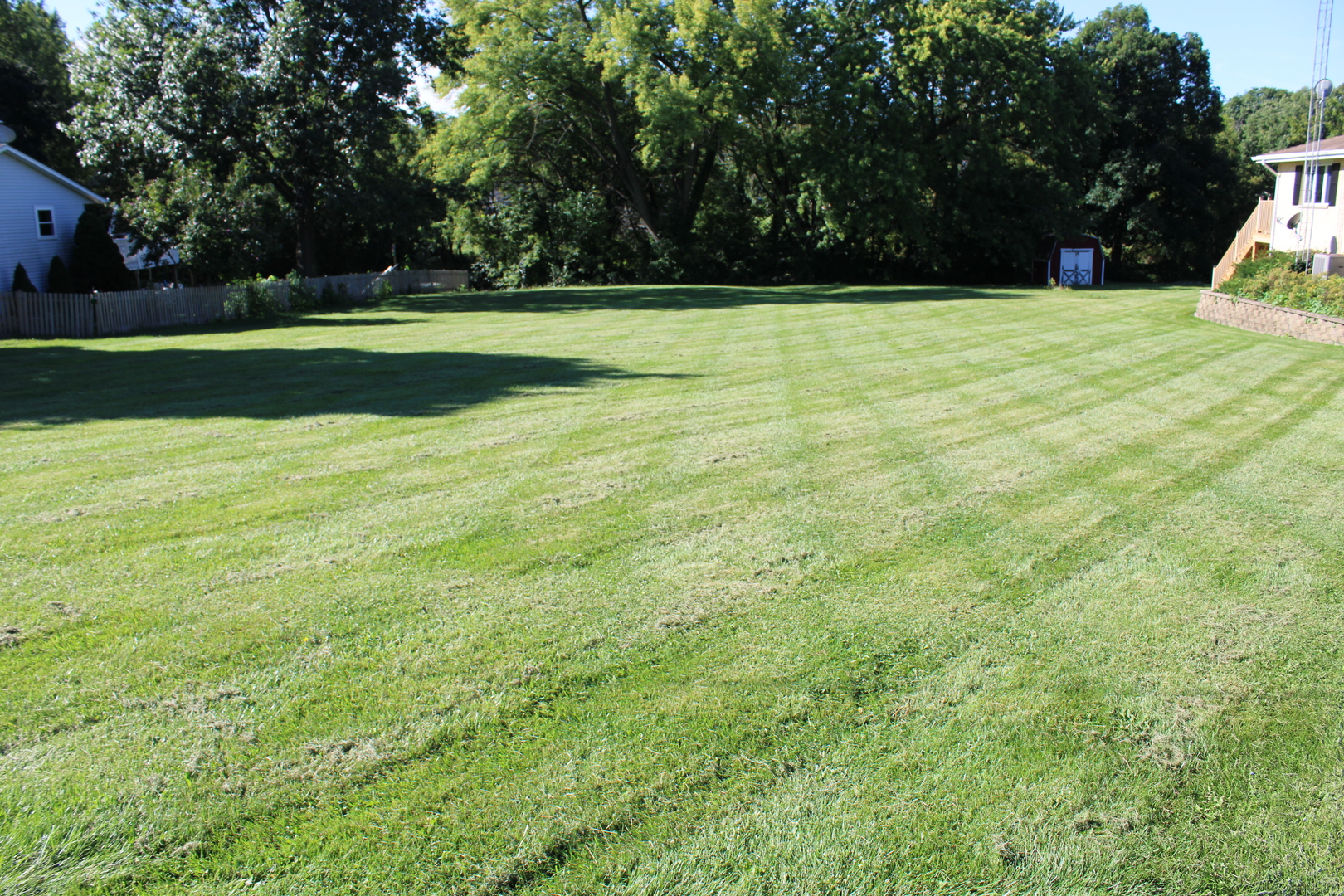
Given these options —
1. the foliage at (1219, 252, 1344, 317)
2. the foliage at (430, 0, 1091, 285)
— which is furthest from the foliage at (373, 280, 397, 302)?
the foliage at (1219, 252, 1344, 317)

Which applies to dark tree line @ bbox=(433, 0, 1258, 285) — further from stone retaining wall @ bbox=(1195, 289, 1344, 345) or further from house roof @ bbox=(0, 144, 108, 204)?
stone retaining wall @ bbox=(1195, 289, 1344, 345)

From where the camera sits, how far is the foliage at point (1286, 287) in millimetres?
18672

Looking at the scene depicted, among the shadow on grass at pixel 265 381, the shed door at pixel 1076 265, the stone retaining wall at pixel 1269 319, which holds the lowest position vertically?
the shadow on grass at pixel 265 381

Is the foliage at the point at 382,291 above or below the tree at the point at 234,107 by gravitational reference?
below

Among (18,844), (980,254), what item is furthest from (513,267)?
(18,844)

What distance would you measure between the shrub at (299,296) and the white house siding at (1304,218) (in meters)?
29.0

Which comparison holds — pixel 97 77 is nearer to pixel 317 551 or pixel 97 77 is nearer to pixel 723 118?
pixel 723 118

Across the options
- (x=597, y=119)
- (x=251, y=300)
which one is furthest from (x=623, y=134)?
(x=251, y=300)

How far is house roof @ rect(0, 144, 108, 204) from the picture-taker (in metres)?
24.7

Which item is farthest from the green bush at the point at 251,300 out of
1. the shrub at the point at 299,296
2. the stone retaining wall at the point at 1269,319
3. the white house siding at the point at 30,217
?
the stone retaining wall at the point at 1269,319

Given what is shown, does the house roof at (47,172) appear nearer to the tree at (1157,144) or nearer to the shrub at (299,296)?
the shrub at (299,296)

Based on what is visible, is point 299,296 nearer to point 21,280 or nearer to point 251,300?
point 251,300

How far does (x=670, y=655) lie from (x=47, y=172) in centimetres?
2925

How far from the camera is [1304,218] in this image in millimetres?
27953
